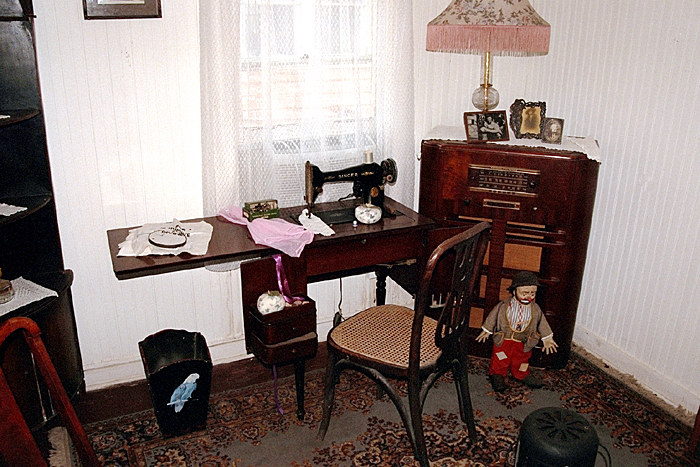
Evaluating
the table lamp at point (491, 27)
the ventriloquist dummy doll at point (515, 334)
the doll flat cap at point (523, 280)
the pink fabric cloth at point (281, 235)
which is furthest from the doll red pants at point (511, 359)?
the table lamp at point (491, 27)

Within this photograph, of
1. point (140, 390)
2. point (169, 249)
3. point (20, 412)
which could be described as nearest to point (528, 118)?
point (169, 249)

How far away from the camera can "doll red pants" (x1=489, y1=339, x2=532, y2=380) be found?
2.74 meters

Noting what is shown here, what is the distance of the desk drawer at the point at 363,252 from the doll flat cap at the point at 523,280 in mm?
434

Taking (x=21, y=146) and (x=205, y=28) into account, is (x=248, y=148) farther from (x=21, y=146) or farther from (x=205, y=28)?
(x=21, y=146)

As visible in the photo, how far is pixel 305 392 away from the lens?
2.75 m

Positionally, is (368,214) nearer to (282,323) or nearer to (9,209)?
(282,323)

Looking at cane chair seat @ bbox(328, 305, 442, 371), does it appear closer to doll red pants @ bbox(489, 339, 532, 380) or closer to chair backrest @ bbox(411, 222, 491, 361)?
chair backrest @ bbox(411, 222, 491, 361)

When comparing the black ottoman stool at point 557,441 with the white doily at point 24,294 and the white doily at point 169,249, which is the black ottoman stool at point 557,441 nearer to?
the white doily at point 169,249

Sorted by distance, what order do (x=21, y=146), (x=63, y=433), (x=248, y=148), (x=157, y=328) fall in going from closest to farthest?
(x=21, y=146), (x=63, y=433), (x=248, y=148), (x=157, y=328)

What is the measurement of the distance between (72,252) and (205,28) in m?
1.08

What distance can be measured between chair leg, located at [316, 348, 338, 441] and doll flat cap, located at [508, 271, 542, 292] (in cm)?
86

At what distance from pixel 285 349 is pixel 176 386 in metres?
0.44

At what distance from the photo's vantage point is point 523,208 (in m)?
2.71

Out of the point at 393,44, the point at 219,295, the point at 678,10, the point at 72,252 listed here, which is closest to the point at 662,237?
the point at 678,10
